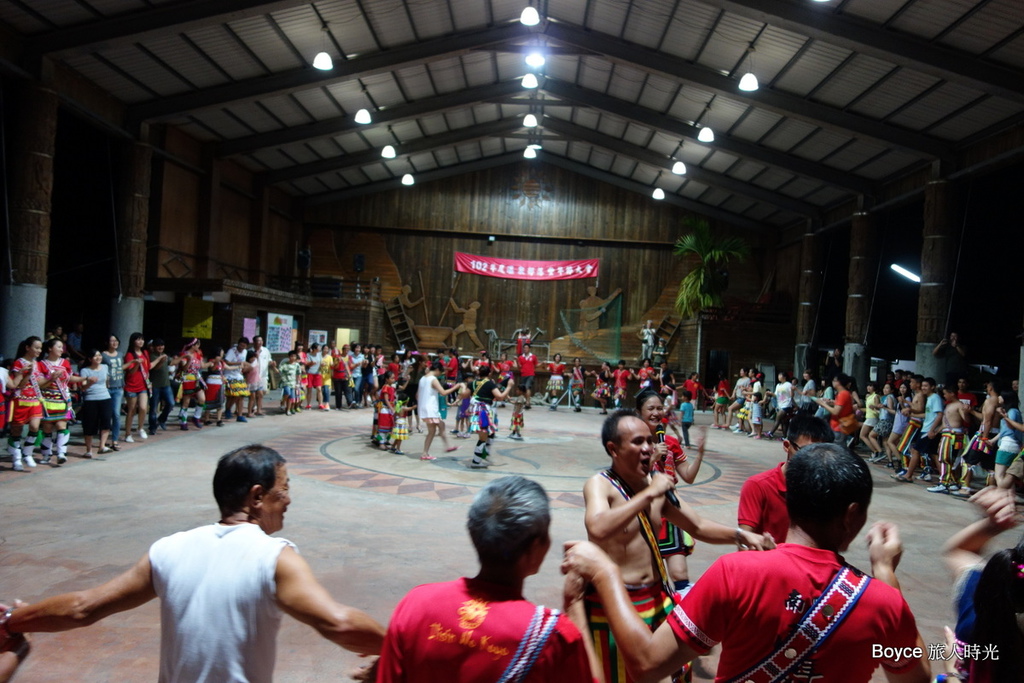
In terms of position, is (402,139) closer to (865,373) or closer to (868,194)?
(868,194)

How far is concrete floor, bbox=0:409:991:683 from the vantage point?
3.56 metres

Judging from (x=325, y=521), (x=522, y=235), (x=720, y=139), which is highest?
(x=720, y=139)

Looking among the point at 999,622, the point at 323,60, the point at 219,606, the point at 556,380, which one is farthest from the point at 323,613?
the point at 556,380

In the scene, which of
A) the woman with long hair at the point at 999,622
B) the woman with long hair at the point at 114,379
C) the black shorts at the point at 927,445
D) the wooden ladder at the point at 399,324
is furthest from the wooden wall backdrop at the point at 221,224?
the woman with long hair at the point at 999,622

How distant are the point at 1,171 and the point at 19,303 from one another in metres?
2.33

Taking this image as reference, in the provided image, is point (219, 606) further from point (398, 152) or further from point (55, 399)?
point (398, 152)

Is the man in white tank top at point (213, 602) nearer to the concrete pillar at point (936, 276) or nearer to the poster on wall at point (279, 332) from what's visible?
the concrete pillar at point (936, 276)

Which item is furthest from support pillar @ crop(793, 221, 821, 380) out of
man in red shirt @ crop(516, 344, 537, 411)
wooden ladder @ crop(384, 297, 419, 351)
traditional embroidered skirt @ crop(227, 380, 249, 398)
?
traditional embroidered skirt @ crop(227, 380, 249, 398)

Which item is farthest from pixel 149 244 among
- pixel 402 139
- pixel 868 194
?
pixel 868 194

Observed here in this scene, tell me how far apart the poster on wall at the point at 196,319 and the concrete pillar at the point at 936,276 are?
54.5 ft

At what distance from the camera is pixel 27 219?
11672 mm

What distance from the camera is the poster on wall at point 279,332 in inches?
814

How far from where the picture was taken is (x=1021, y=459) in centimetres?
788

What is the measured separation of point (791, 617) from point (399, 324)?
2362 cm
